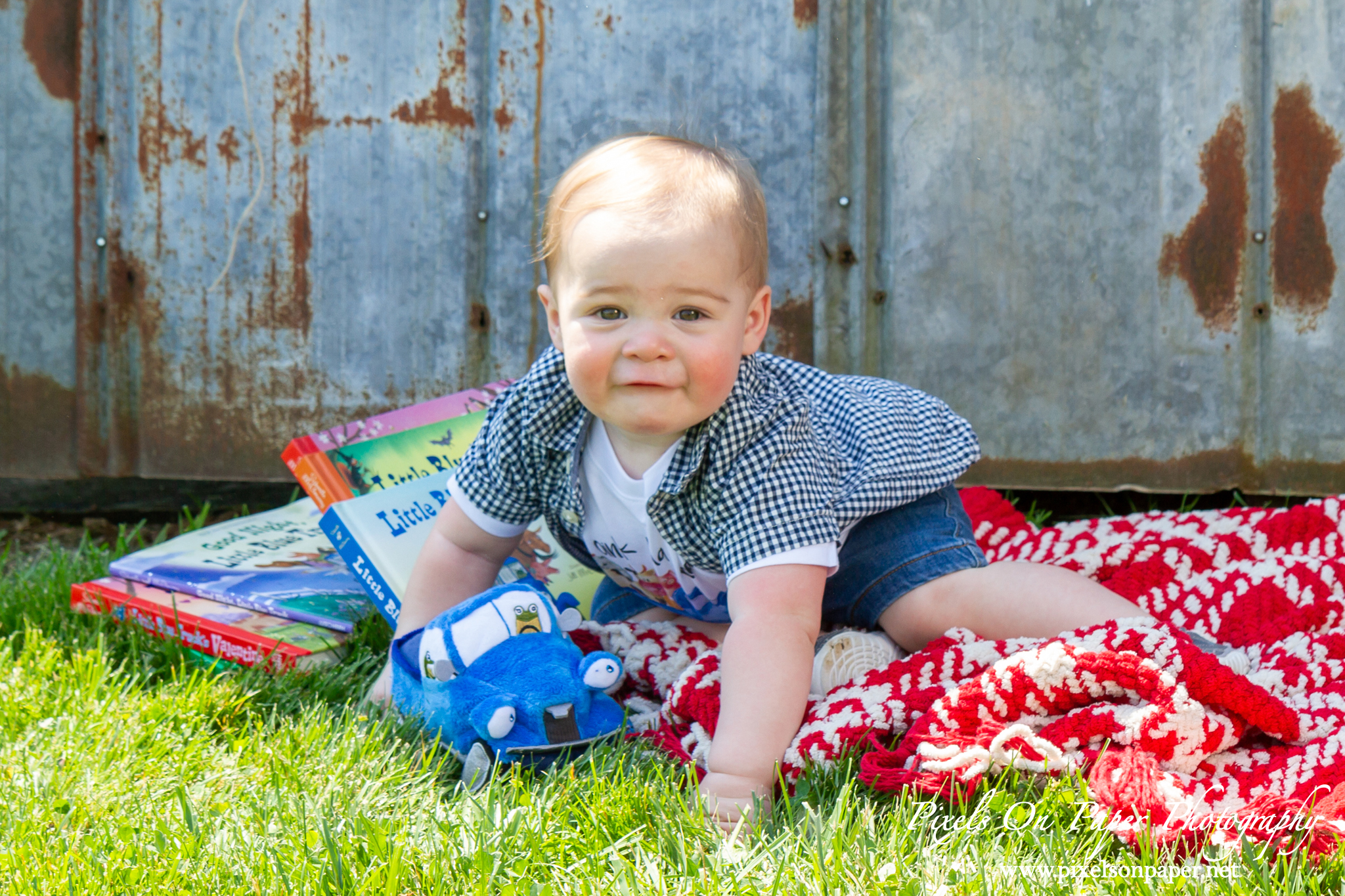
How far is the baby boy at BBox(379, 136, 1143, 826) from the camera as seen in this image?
45.4 inches

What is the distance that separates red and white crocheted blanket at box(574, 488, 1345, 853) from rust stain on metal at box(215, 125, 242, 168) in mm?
1480

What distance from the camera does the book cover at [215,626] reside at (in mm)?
1476

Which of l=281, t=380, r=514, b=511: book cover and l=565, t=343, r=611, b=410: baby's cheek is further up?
l=565, t=343, r=611, b=410: baby's cheek

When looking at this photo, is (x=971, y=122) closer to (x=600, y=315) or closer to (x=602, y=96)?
(x=602, y=96)

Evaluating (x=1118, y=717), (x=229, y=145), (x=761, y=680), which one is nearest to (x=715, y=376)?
(x=761, y=680)

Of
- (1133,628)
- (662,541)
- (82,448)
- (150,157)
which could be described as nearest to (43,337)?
(82,448)

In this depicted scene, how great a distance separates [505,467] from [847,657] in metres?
0.51

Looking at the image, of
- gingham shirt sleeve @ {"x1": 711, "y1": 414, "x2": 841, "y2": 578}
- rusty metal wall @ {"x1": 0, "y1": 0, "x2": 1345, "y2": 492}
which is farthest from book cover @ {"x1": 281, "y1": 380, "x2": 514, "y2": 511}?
gingham shirt sleeve @ {"x1": 711, "y1": 414, "x2": 841, "y2": 578}

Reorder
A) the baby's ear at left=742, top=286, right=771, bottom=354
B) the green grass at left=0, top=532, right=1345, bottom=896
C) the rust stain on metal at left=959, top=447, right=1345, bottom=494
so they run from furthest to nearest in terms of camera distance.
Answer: the rust stain on metal at left=959, top=447, right=1345, bottom=494 → the baby's ear at left=742, top=286, right=771, bottom=354 → the green grass at left=0, top=532, right=1345, bottom=896

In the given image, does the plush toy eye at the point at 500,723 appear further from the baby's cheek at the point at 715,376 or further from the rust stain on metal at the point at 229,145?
the rust stain on metal at the point at 229,145

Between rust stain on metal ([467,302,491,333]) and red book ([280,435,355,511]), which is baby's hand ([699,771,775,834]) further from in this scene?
rust stain on metal ([467,302,491,333])

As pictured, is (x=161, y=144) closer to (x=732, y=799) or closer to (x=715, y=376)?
(x=715, y=376)

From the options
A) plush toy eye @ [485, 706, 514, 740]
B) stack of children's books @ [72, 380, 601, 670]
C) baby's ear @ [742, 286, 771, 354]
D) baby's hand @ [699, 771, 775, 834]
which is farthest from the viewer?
stack of children's books @ [72, 380, 601, 670]

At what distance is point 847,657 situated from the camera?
134cm
